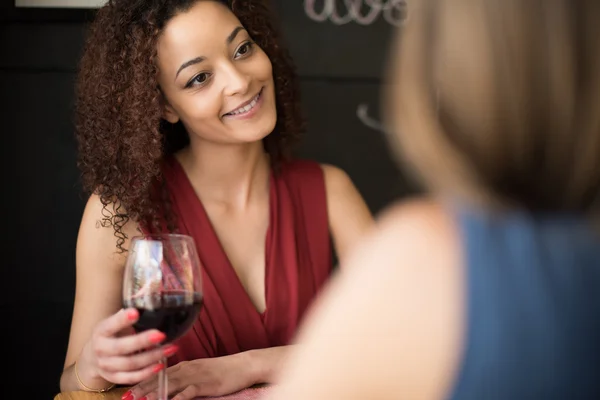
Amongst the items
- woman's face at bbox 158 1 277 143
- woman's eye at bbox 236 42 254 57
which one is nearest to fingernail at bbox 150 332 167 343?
woman's face at bbox 158 1 277 143

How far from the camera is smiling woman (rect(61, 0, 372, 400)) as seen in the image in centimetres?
181

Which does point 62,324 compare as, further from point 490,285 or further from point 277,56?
point 490,285

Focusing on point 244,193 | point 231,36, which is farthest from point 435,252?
point 244,193

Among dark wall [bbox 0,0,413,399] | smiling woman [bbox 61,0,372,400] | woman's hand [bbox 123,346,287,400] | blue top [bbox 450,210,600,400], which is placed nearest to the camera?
blue top [bbox 450,210,600,400]

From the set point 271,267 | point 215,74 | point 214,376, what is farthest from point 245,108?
point 214,376

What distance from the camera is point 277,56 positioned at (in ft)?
6.98

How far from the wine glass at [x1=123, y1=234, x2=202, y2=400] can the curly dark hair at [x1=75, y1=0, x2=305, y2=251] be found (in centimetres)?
63

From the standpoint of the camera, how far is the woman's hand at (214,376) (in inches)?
54.6

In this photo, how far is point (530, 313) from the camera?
636mm

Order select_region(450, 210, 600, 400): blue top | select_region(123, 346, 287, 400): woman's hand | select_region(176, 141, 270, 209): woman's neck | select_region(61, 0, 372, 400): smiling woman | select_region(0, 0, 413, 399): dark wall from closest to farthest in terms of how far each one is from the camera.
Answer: select_region(450, 210, 600, 400): blue top < select_region(123, 346, 287, 400): woman's hand < select_region(61, 0, 372, 400): smiling woman < select_region(176, 141, 270, 209): woman's neck < select_region(0, 0, 413, 399): dark wall

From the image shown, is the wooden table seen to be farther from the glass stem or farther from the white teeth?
the white teeth

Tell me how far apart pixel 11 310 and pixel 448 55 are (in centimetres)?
233

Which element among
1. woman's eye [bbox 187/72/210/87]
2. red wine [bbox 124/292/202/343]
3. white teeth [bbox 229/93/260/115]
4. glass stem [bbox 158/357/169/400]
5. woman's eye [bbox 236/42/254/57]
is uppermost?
woman's eye [bbox 236/42/254/57]

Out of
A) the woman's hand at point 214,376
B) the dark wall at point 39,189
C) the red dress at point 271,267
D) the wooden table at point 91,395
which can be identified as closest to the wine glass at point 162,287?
the woman's hand at point 214,376
